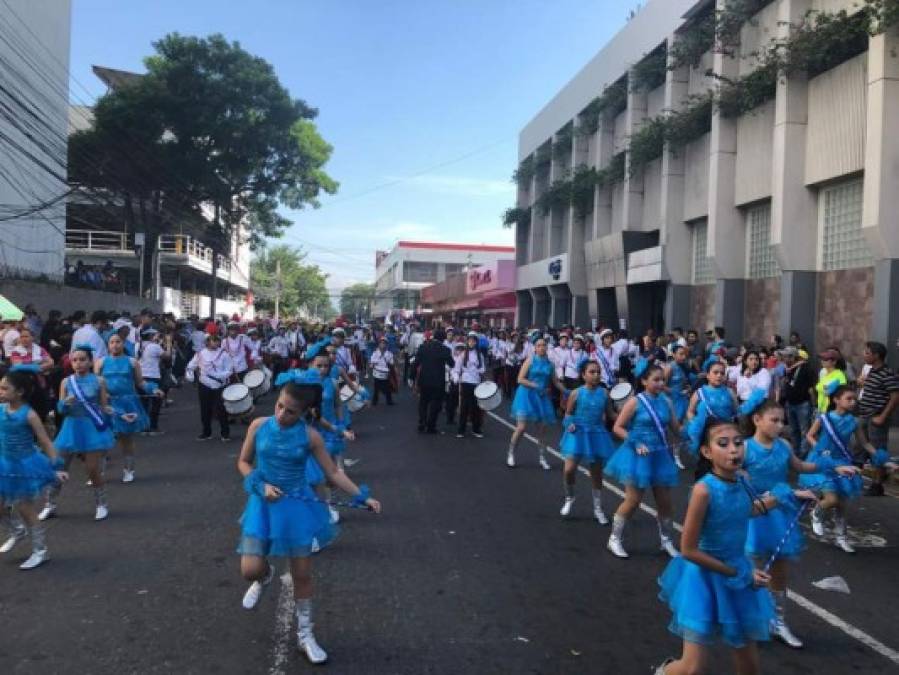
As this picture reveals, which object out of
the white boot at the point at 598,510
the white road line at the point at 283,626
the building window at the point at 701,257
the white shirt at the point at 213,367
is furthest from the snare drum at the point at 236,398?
the building window at the point at 701,257

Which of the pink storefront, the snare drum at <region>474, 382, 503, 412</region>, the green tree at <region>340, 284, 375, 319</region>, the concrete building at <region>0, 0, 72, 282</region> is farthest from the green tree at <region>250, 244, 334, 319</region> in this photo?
the snare drum at <region>474, 382, 503, 412</region>

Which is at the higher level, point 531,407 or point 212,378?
point 212,378

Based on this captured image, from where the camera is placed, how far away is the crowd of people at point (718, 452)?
3.65 meters

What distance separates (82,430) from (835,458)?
727 centimetres

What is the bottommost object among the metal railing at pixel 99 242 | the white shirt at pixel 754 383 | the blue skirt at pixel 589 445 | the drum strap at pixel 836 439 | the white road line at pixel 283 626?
the white road line at pixel 283 626

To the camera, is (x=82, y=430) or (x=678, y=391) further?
(x=678, y=391)

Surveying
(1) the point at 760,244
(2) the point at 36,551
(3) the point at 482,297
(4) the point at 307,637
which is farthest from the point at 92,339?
(3) the point at 482,297

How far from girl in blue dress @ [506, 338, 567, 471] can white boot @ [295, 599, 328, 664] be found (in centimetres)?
624

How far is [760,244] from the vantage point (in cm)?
1986

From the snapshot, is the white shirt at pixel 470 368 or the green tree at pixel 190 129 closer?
the white shirt at pixel 470 368

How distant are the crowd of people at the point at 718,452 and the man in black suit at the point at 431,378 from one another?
3 centimetres

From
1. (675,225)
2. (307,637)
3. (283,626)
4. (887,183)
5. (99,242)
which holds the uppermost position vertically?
(99,242)

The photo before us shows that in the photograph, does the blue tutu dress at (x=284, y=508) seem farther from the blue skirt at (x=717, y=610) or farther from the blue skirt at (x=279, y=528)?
the blue skirt at (x=717, y=610)

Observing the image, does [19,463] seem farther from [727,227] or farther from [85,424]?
[727,227]
